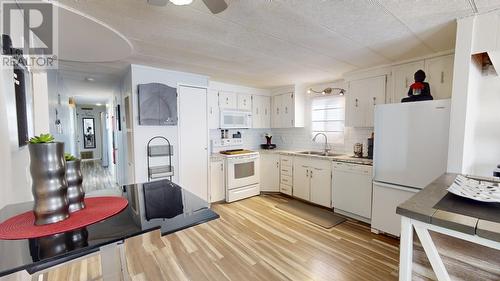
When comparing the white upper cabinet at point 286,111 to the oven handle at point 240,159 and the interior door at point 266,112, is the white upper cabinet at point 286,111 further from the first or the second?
the oven handle at point 240,159

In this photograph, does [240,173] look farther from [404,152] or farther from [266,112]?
[404,152]

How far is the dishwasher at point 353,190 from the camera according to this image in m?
2.93

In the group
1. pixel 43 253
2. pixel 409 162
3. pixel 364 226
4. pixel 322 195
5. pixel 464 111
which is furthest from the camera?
pixel 322 195

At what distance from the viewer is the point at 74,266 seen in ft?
6.97

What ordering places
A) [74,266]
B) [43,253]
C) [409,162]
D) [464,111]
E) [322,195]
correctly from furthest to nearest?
[322,195] < [409,162] < [74,266] < [464,111] < [43,253]

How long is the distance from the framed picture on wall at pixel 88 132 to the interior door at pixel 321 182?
10.2m

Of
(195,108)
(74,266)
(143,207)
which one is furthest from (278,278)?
(195,108)

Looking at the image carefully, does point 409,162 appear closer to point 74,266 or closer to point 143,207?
point 143,207

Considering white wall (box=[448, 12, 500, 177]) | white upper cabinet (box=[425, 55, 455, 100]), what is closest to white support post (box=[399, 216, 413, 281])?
white wall (box=[448, 12, 500, 177])

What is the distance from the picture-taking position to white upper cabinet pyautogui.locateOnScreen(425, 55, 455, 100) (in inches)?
98.5

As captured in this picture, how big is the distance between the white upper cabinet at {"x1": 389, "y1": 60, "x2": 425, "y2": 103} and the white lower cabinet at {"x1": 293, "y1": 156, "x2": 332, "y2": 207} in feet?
4.42

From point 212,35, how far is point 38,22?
1.33 m

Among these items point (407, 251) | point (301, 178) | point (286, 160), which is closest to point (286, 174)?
point (286, 160)

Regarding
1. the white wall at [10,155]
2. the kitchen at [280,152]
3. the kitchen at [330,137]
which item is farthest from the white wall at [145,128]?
the white wall at [10,155]
